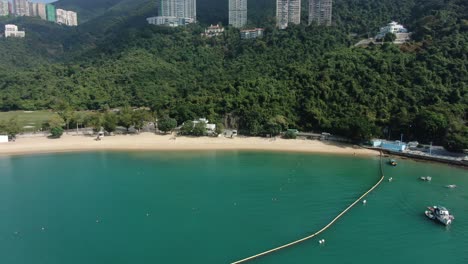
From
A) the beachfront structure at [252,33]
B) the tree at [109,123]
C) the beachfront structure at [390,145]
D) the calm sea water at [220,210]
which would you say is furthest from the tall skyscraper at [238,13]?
the calm sea water at [220,210]

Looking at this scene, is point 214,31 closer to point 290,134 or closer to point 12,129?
point 290,134

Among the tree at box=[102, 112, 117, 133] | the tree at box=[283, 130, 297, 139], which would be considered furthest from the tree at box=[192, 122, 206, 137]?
the tree at box=[102, 112, 117, 133]

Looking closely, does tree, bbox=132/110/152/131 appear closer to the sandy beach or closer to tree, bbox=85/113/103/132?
the sandy beach

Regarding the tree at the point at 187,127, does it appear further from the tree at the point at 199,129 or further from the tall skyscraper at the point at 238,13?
the tall skyscraper at the point at 238,13

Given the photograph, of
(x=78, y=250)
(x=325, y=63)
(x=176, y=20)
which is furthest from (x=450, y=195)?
(x=176, y=20)

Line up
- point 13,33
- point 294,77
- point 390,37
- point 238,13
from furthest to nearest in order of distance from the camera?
point 13,33 < point 238,13 < point 390,37 < point 294,77


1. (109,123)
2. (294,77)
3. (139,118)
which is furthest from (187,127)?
(294,77)
